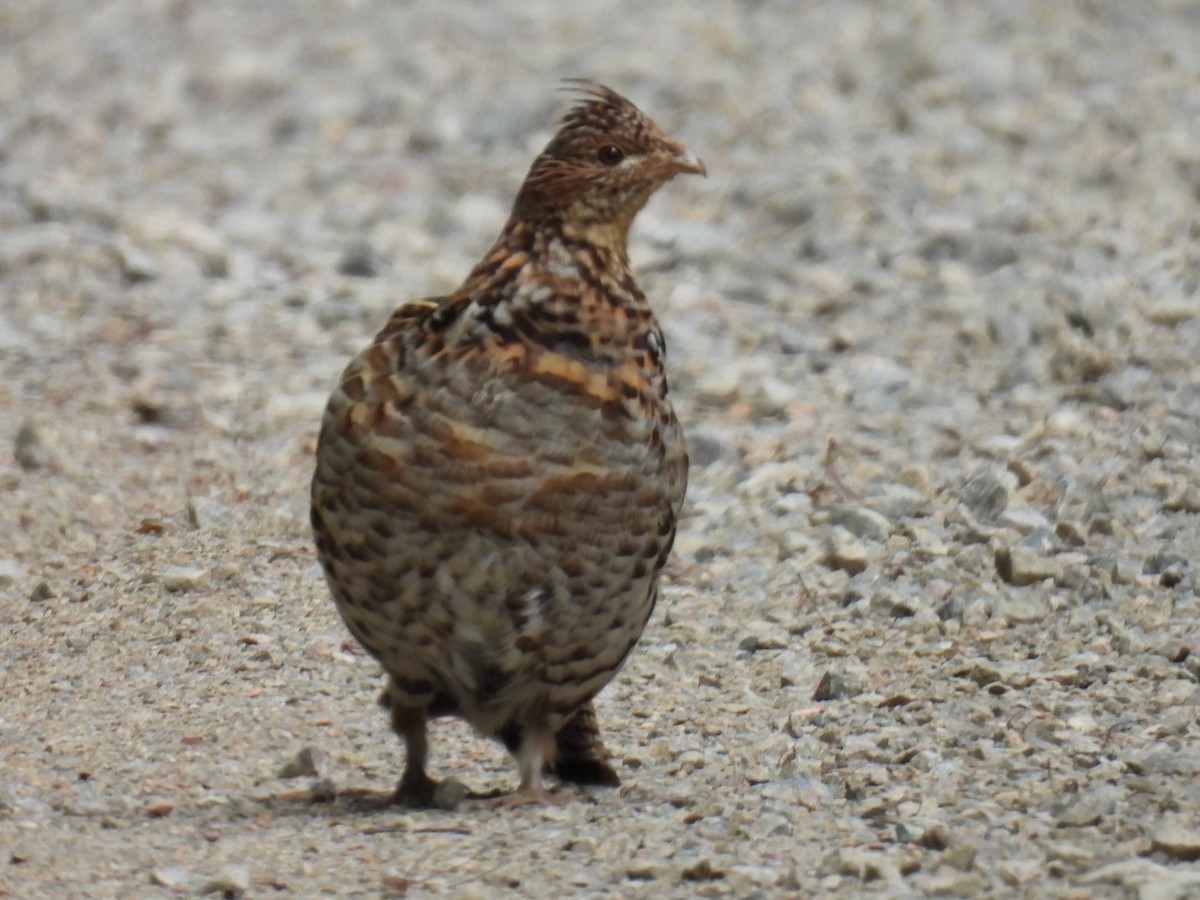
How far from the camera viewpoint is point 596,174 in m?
5.07

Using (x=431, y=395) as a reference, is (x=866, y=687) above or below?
below

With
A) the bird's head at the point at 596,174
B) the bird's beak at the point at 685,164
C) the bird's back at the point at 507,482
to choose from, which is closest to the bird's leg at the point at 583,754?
the bird's back at the point at 507,482

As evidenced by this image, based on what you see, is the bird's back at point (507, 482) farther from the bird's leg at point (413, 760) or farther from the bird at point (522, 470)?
the bird's leg at point (413, 760)

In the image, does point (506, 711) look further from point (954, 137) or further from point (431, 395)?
point (954, 137)

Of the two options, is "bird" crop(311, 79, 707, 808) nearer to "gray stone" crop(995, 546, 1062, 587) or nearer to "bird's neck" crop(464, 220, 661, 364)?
"bird's neck" crop(464, 220, 661, 364)

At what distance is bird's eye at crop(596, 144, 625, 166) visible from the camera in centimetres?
509

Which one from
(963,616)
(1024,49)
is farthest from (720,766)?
(1024,49)

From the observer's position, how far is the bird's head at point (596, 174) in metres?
5.07

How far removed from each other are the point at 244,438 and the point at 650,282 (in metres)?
2.28

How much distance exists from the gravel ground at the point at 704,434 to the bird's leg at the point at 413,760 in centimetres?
12

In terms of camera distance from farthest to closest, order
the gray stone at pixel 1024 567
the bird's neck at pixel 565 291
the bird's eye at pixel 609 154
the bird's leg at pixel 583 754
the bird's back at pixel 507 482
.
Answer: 1. the gray stone at pixel 1024 567
2. the bird's leg at pixel 583 754
3. the bird's eye at pixel 609 154
4. the bird's neck at pixel 565 291
5. the bird's back at pixel 507 482

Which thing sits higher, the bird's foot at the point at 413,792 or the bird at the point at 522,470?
the bird at the point at 522,470

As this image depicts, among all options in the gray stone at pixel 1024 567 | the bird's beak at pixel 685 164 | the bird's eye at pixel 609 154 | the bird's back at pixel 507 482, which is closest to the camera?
the bird's back at pixel 507 482

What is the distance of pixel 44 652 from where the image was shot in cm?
613
